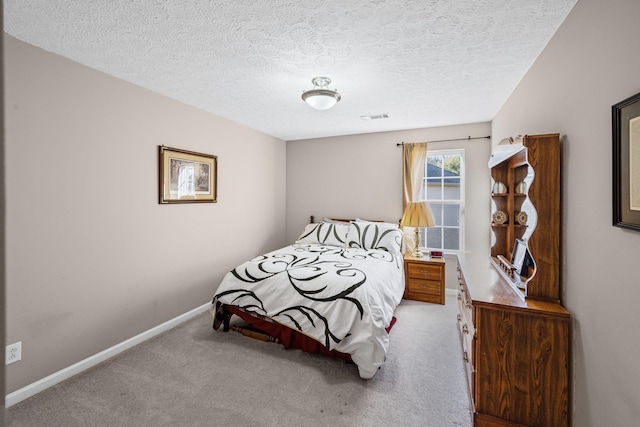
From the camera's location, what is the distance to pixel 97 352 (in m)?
2.49

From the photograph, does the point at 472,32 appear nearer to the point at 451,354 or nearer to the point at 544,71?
the point at 544,71

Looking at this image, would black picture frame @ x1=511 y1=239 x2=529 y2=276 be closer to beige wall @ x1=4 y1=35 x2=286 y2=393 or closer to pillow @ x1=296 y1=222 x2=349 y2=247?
pillow @ x1=296 y1=222 x2=349 y2=247

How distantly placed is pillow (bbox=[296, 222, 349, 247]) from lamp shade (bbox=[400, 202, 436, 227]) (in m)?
0.83

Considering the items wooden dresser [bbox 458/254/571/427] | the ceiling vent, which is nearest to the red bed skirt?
wooden dresser [bbox 458/254/571/427]

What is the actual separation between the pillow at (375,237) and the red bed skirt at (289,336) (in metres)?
1.59

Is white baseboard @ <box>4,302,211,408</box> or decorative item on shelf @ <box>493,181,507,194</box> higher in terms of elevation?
decorative item on shelf @ <box>493,181,507,194</box>

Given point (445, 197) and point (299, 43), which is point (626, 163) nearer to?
point (299, 43)

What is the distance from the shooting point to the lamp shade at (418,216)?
153 inches

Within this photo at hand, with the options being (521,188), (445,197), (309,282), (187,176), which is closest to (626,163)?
(521,188)

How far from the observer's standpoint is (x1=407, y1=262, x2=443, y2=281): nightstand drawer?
3834 millimetres

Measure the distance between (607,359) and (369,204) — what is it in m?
3.46

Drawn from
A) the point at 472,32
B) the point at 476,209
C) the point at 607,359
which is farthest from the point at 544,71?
the point at 476,209

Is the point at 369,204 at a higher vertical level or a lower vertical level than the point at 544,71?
lower

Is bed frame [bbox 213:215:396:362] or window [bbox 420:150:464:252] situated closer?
bed frame [bbox 213:215:396:362]
